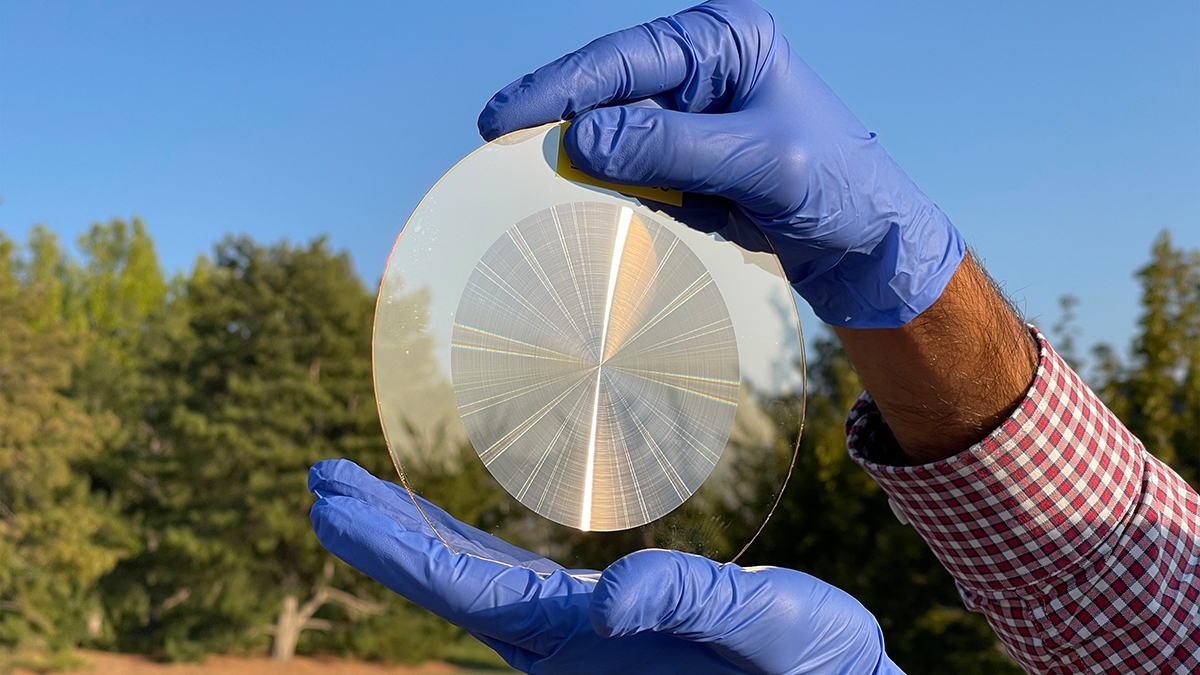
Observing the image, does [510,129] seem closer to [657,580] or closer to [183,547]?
[657,580]

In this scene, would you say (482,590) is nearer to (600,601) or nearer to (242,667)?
(600,601)

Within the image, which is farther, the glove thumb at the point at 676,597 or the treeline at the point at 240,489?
the treeline at the point at 240,489

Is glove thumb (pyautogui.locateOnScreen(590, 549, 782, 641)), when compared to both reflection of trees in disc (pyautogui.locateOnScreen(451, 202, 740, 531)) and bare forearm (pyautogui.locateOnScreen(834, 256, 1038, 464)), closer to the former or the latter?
reflection of trees in disc (pyautogui.locateOnScreen(451, 202, 740, 531))

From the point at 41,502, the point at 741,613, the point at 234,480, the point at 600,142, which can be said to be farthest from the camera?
the point at 234,480

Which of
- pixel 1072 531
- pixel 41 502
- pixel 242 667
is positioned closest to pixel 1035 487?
pixel 1072 531

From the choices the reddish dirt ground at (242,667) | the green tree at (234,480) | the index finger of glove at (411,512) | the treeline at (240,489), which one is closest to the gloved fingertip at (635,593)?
the index finger of glove at (411,512)

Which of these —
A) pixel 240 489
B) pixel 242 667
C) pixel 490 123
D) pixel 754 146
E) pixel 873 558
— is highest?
pixel 490 123

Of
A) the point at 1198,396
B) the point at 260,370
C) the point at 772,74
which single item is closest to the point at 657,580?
the point at 772,74

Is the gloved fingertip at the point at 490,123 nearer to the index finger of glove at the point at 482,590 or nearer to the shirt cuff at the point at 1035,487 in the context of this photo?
the index finger of glove at the point at 482,590
